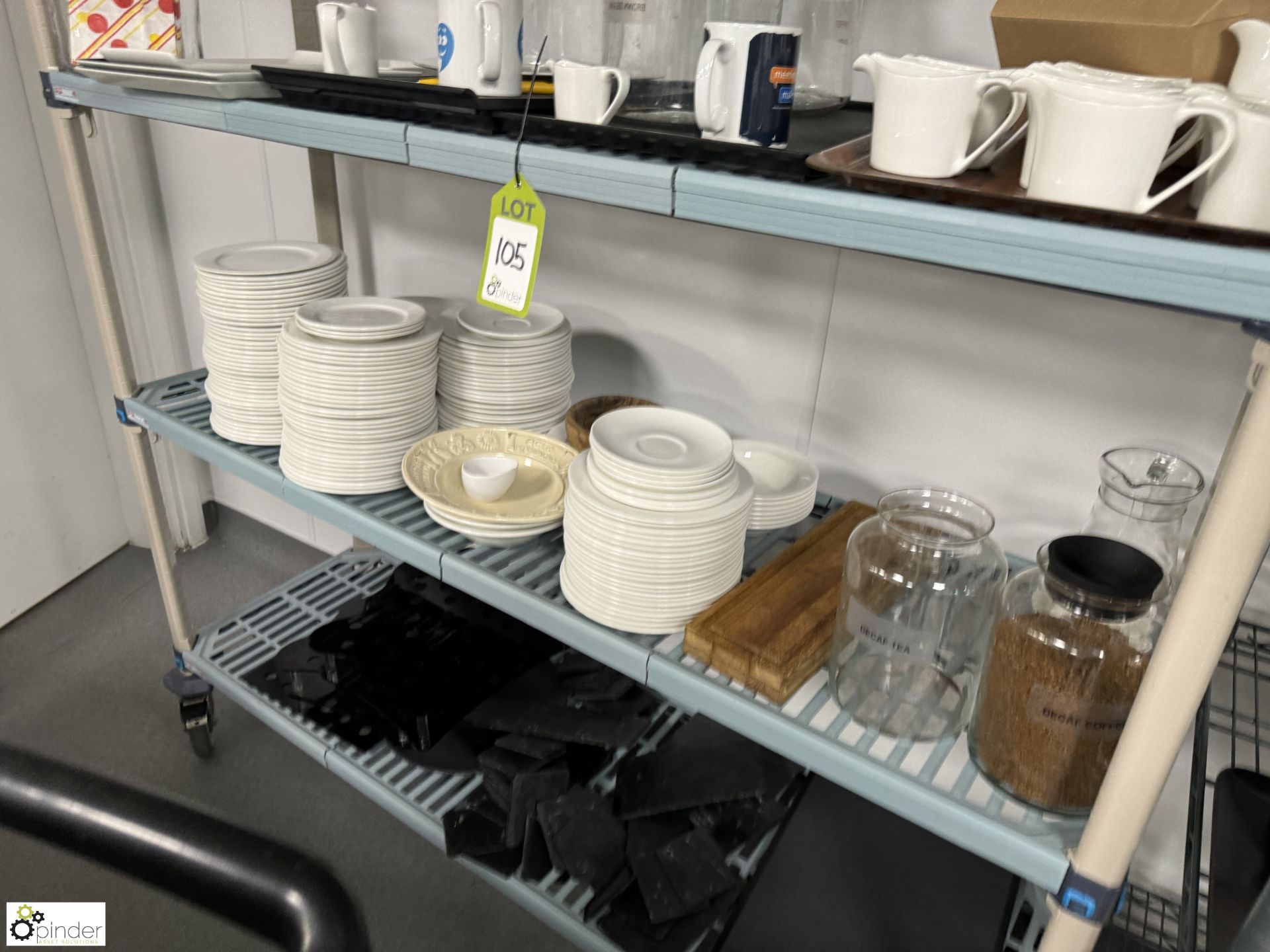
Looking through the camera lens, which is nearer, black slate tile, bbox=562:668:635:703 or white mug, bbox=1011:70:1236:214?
white mug, bbox=1011:70:1236:214

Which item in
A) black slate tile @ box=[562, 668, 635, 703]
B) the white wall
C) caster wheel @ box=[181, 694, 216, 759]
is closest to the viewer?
black slate tile @ box=[562, 668, 635, 703]

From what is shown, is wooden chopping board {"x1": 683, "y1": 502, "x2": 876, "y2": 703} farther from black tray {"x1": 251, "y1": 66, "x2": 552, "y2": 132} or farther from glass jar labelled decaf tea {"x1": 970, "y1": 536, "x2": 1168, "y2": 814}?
black tray {"x1": 251, "y1": 66, "x2": 552, "y2": 132}

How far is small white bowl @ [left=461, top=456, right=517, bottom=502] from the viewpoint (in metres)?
1.13

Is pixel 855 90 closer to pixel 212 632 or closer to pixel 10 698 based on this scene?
pixel 212 632

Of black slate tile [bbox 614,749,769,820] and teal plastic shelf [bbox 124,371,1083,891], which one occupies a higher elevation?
teal plastic shelf [bbox 124,371,1083,891]

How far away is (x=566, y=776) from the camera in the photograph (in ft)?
4.23

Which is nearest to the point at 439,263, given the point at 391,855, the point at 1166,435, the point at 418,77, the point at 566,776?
the point at 418,77

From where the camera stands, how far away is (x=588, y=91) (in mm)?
849

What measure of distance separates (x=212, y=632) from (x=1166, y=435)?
1790 mm

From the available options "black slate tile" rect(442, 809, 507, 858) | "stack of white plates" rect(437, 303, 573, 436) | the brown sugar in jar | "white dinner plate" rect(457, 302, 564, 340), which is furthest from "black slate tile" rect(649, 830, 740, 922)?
"white dinner plate" rect(457, 302, 564, 340)

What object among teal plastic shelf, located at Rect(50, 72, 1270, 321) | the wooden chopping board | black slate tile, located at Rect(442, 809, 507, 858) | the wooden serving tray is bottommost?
black slate tile, located at Rect(442, 809, 507, 858)

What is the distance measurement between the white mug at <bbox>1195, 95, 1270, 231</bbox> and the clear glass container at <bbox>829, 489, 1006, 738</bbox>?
1.16ft

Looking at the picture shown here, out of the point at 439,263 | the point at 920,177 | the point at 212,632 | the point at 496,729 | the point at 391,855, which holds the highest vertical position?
the point at 920,177

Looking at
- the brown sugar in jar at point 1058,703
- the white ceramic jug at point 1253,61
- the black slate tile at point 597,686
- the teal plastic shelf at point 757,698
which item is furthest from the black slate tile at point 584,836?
the white ceramic jug at point 1253,61
